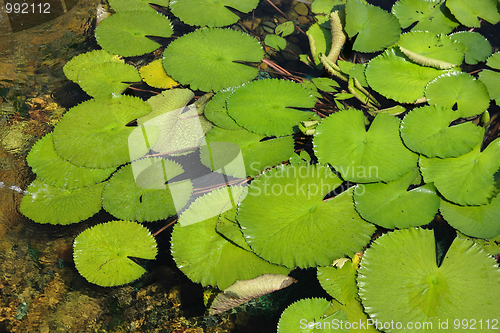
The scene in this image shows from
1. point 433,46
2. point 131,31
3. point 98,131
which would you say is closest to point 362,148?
point 433,46

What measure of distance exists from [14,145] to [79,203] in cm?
72

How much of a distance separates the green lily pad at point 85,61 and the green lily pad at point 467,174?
2.49 m

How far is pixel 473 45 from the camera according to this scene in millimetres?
2676

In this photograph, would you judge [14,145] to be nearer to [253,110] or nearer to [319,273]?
[253,110]

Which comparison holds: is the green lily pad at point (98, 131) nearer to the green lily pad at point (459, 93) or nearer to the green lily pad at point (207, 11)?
the green lily pad at point (207, 11)

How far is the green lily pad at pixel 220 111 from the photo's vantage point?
87.2 inches

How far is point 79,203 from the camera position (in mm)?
1970

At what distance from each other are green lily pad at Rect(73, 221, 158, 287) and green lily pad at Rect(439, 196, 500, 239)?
1762 mm

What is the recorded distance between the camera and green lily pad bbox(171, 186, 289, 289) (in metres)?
1.73

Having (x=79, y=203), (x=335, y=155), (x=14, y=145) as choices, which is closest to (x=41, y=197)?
(x=79, y=203)

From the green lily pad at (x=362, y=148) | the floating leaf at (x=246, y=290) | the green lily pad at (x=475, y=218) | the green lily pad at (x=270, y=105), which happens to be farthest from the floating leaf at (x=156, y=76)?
the green lily pad at (x=475, y=218)

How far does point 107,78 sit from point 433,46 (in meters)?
2.65

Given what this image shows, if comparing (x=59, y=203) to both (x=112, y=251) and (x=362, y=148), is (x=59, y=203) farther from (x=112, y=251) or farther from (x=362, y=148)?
(x=362, y=148)

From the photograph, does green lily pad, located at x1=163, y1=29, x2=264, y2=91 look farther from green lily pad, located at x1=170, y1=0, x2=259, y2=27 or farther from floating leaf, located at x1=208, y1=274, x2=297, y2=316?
floating leaf, located at x1=208, y1=274, x2=297, y2=316
